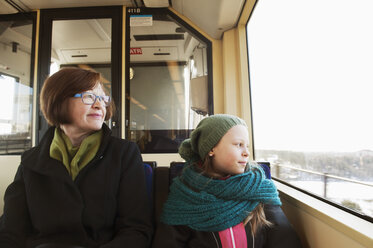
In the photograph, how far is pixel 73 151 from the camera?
1.04 m

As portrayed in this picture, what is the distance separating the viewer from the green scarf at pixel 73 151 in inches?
38.8

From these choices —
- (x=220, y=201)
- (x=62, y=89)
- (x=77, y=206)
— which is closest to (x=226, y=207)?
(x=220, y=201)

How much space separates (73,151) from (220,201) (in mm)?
738

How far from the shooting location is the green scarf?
0.98m

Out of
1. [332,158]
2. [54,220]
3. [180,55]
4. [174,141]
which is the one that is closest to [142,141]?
[174,141]

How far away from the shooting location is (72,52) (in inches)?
122

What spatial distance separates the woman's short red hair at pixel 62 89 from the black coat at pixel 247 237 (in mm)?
717

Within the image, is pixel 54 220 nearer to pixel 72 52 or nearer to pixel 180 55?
pixel 180 55

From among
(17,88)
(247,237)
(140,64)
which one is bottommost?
(247,237)

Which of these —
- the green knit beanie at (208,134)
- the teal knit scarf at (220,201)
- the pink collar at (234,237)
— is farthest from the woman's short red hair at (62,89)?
the pink collar at (234,237)

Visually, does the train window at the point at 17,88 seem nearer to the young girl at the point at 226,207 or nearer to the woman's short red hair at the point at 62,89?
the woman's short red hair at the point at 62,89

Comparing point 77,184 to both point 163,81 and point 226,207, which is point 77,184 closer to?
point 226,207

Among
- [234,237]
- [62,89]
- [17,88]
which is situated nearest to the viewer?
[234,237]

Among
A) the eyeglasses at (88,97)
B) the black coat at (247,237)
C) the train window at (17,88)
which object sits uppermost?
the train window at (17,88)
